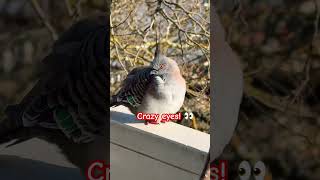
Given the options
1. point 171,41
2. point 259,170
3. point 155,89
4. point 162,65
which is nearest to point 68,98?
point 155,89

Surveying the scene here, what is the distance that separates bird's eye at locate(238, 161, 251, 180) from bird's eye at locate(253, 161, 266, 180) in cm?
6

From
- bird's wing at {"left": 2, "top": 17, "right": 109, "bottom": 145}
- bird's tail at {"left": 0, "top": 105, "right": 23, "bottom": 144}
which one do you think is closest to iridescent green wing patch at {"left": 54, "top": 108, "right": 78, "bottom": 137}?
bird's wing at {"left": 2, "top": 17, "right": 109, "bottom": 145}

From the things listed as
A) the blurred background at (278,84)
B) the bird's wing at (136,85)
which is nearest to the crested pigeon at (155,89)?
the bird's wing at (136,85)

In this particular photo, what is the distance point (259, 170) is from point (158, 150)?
974mm

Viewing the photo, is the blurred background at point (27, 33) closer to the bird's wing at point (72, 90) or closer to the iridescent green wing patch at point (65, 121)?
the bird's wing at point (72, 90)

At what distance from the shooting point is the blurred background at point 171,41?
17.7ft

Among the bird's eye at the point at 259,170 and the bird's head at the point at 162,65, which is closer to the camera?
the bird's head at the point at 162,65

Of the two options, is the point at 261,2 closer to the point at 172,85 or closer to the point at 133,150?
the point at 172,85

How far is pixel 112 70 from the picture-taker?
17.5ft

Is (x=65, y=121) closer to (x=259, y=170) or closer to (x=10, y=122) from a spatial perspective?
(x=10, y=122)

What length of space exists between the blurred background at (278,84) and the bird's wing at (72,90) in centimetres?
123

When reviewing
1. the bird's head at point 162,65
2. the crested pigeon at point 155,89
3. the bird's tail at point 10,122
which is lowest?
the bird's tail at point 10,122

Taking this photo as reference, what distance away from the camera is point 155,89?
542cm

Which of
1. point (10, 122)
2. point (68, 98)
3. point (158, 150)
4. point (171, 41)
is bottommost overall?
point (158, 150)
